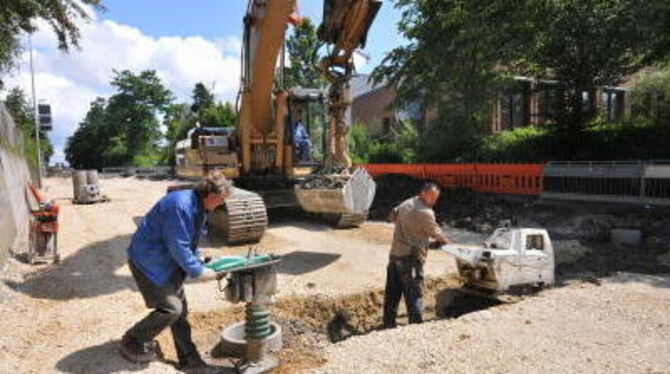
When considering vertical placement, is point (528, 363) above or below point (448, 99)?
below

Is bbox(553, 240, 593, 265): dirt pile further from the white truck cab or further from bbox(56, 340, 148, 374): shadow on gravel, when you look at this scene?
bbox(56, 340, 148, 374): shadow on gravel

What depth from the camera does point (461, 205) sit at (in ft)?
48.7

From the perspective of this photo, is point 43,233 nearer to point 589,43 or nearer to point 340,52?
point 340,52

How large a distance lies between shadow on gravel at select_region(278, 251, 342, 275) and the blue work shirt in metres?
3.97

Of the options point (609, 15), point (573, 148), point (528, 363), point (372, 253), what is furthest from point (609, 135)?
point (528, 363)

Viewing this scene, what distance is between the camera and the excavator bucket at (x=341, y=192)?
9156 millimetres

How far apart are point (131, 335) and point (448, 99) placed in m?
14.5

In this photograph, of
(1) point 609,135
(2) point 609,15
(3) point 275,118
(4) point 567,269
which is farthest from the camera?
(1) point 609,135

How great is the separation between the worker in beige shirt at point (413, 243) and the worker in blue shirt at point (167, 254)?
245 cm

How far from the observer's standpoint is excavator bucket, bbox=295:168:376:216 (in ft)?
30.0

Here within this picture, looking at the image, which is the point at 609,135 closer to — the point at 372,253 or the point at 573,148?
the point at 573,148

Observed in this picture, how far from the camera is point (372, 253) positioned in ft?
32.7

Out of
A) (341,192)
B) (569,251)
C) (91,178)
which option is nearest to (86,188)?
(91,178)

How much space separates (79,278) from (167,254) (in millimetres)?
3805
